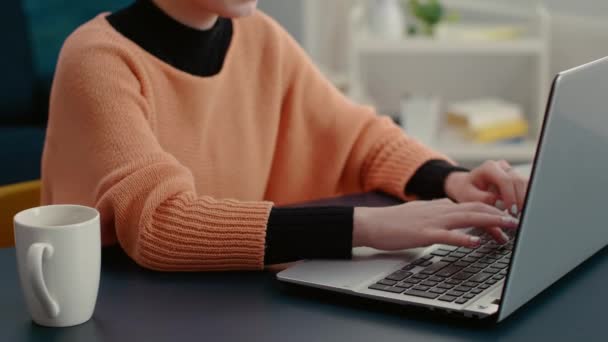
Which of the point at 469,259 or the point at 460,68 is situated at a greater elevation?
the point at 469,259

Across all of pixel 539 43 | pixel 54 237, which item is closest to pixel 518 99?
pixel 539 43

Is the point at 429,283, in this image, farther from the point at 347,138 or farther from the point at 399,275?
the point at 347,138

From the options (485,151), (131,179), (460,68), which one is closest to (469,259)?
(131,179)

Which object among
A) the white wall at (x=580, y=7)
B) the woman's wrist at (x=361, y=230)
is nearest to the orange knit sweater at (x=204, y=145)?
the woman's wrist at (x=361, y=230)

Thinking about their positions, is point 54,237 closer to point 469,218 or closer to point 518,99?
point 469,218

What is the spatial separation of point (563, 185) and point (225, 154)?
72 centimetres

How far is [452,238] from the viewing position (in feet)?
3.26

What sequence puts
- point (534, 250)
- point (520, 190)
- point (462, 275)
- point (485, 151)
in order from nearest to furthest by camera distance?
1. point (534, 250)
2. point (462, 275)
3. point (520, 190)
4. point (485, 151)

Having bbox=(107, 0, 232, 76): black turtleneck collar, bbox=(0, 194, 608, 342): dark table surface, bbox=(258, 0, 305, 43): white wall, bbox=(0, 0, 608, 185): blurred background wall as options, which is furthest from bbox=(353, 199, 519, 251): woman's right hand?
bbox=(258, 0, 305, 43): white wall

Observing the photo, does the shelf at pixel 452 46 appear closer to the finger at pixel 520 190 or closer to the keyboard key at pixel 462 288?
the finger at pixel 520 190

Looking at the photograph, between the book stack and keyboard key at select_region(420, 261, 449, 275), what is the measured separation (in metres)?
1.97

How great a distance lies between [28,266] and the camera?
0.84 m

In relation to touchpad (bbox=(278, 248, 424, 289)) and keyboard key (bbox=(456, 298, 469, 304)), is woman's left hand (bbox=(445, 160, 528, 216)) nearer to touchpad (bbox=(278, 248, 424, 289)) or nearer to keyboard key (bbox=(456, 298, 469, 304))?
touchpad (bbox=(278, 248, 424, 289))

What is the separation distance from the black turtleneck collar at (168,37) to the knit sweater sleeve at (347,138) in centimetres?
Answer: 17
